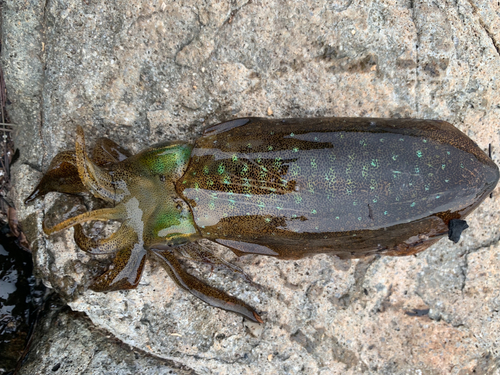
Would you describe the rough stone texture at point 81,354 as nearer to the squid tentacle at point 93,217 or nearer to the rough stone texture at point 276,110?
the rough stone texture at point 276,110

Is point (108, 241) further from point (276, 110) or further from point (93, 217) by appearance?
point (276, 110)

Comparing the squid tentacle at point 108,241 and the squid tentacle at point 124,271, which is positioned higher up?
the squid tentacle at point 108,241

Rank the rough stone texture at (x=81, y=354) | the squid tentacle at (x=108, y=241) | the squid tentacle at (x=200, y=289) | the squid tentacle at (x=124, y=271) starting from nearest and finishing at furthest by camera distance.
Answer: the squid tentacle at (x=108, y=241), the squid tentacle at (x=124, y=271), the squid tentacle at (x=200, y=289), the rough stone texture at (x=81, y=354)

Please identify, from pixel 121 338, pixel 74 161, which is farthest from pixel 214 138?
pixel 121 338

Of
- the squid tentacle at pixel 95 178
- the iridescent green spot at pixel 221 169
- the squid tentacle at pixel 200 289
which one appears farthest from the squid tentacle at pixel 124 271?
the iridescent green spot at pixel 221 169

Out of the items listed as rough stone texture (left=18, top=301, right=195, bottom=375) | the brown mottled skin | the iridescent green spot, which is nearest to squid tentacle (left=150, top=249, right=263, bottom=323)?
the brown mottled skin

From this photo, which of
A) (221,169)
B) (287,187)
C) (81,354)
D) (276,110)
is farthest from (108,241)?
(276,110)
